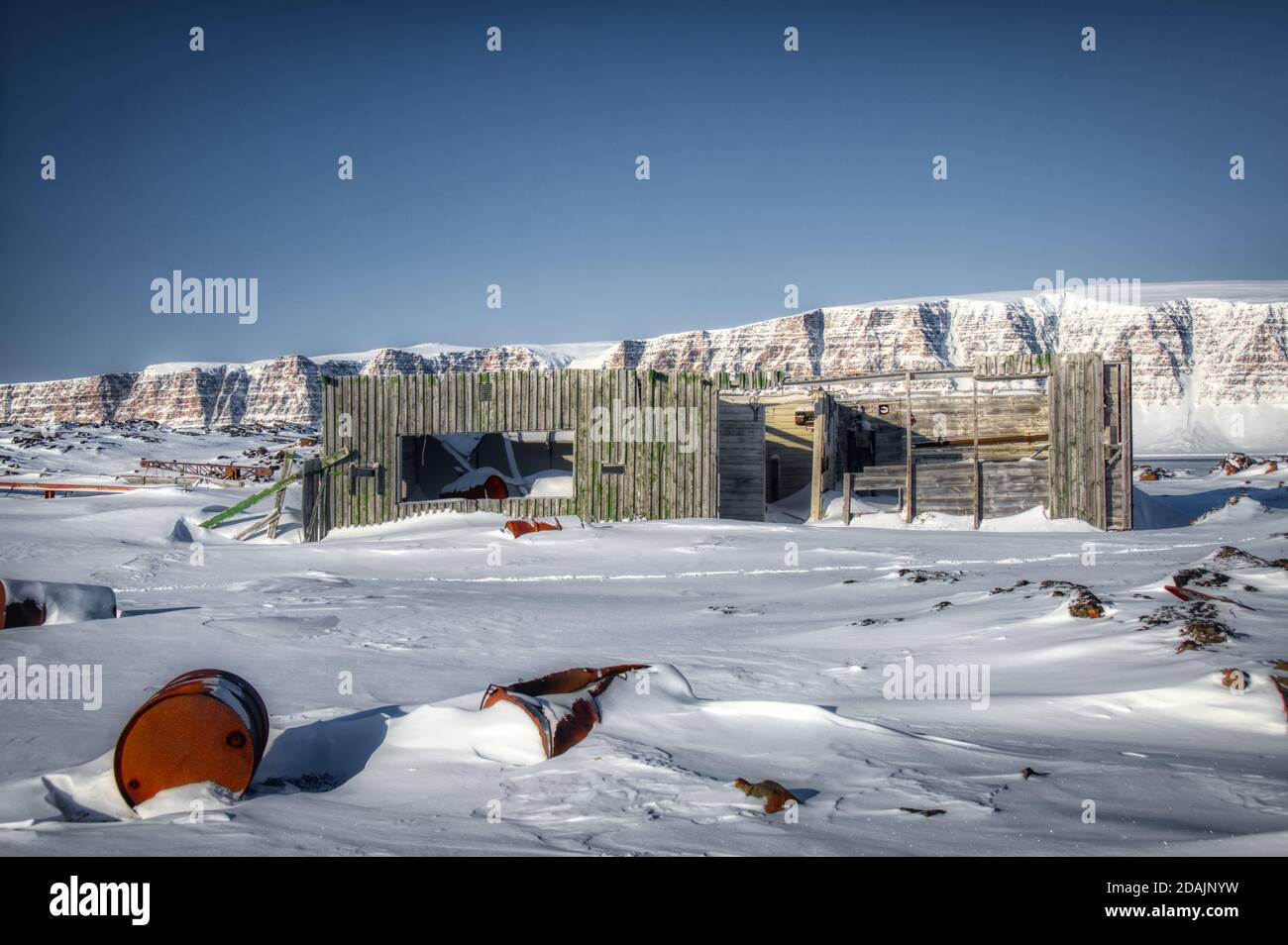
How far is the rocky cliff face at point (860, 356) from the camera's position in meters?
119

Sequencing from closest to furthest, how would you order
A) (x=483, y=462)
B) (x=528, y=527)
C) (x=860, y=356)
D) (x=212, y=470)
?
(x=528, y=527), (x=483, y=462), (x=212, y=470), (x=860, y=356)

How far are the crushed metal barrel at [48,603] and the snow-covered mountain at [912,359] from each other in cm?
10564

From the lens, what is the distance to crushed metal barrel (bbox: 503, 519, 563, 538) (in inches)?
618

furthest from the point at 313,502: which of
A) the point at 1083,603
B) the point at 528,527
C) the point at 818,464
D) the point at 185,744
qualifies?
the point at 1083,603

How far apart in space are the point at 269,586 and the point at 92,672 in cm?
472

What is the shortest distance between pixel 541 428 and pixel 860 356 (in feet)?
436

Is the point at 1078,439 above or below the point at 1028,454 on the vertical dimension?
above

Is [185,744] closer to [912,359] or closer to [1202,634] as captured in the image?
[1202,634]

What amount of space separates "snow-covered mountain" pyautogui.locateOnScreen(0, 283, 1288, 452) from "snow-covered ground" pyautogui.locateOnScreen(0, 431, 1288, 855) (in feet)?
338

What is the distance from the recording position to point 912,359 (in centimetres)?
13938

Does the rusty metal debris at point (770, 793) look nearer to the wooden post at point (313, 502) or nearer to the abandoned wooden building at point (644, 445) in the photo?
the abandoned wooden building at point (644, 445)

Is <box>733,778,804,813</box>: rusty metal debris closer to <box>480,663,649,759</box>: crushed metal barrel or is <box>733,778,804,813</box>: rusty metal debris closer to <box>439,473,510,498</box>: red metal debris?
<box>480,663,649,759</box>: crushed metal barrel

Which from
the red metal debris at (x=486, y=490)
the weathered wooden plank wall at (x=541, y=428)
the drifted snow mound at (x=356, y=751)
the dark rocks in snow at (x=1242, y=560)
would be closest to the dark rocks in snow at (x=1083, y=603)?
the dark rocks in snow at (x=1242, y=560)
